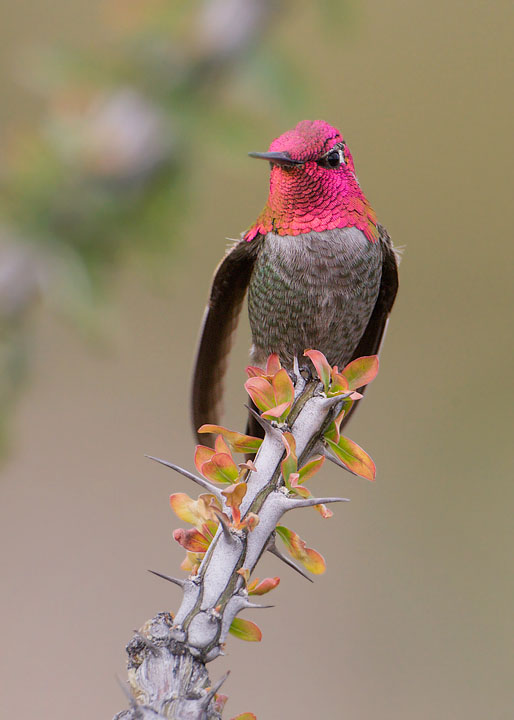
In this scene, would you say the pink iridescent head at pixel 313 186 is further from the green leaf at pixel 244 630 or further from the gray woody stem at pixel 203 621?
the green leaf at pixel 244 630

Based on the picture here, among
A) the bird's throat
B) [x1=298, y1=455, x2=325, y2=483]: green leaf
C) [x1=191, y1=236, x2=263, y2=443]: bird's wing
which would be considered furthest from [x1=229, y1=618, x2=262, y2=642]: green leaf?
the bird's throat

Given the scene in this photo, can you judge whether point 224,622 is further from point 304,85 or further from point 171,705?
point 304,85

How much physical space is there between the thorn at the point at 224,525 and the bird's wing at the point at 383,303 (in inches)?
15.1

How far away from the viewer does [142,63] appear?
22.7 inches

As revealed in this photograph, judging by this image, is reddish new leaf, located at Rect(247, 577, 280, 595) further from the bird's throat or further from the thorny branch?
the bird's throat

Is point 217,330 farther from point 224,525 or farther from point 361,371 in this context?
point 224,525

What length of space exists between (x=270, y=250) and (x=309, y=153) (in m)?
0.13

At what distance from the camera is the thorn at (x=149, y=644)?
0.43m

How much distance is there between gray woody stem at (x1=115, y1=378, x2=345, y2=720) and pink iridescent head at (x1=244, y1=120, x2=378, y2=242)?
286 mm

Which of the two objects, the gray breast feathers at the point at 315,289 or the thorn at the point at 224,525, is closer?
the thorn at the point at 224,525

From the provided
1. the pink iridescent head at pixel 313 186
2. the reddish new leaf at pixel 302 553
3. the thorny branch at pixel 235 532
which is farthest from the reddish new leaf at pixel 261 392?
the pink iridescent head at pixel 313 186

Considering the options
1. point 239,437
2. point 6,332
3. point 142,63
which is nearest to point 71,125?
point 142,63

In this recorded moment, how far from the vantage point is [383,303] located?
2.85 ft

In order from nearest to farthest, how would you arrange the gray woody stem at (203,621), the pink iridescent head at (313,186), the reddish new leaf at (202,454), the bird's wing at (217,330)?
the gray woody stem at (203,621) → the reddish new leaf at (202,454) → the pink iridescent head at (313,186) → the bird's wing at (217,330)
